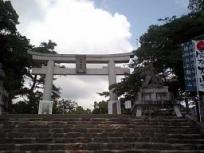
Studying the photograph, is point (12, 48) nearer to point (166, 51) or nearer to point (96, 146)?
point (166, 51)

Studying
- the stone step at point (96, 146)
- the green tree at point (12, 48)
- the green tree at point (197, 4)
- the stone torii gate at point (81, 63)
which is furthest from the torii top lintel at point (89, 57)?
the stone step at point (96, 146)

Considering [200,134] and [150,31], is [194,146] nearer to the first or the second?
[200,134]

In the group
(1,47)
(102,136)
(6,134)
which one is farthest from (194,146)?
(1,47)

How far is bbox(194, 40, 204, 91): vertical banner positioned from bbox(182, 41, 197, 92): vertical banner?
0.12 metres

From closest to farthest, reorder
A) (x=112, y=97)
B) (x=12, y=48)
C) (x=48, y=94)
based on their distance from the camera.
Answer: (x=12, y=48) < (x=48, y=94) < (x=112, y=97)

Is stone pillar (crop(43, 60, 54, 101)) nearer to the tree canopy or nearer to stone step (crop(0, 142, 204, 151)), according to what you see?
the tree canopy

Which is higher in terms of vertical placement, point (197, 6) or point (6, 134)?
point (197, 6)

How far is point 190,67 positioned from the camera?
1165 centimetres

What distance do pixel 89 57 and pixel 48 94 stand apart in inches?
155

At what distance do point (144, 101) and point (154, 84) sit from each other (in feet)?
3.09

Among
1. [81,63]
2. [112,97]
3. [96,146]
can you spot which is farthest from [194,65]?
[81,63]

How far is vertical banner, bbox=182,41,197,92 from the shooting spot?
Result: 1139 centimetres

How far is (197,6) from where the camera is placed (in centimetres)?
1775

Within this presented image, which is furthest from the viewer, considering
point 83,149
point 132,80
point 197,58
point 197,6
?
point 132,80
